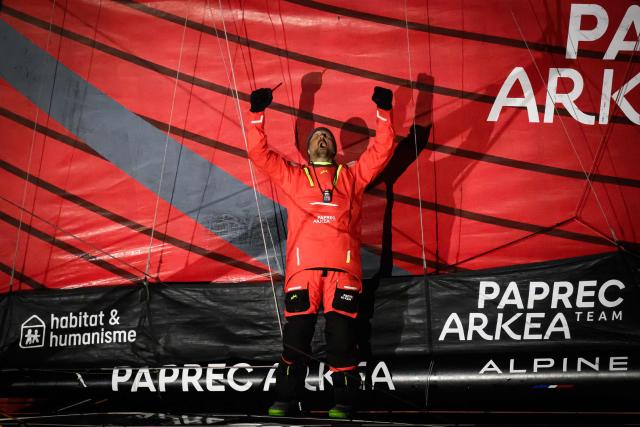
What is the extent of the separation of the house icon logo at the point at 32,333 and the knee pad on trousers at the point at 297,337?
159cm

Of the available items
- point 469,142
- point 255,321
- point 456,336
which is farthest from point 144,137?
point 456,336

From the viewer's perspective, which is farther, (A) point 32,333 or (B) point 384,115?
(A) point 32,333

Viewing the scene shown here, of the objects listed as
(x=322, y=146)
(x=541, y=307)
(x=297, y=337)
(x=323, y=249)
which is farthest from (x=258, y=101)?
(x=541, y=307)

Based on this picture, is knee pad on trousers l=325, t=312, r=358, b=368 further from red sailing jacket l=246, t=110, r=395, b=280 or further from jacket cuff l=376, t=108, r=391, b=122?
jacket cuff l=376, t=108, r=391, b=122

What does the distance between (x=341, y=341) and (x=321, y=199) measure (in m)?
0.74

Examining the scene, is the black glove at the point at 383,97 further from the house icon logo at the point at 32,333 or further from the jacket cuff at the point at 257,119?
the house icon logo at the point at 32,333

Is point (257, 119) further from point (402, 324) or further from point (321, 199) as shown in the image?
point (402, 324)

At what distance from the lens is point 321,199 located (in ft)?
10.7

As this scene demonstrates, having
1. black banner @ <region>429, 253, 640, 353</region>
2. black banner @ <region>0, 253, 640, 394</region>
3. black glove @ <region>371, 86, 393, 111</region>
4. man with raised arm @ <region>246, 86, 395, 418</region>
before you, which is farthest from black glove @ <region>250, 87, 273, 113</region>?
black banner @ <region>429, 253, 640, 353</region>

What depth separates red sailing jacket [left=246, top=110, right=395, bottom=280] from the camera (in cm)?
318

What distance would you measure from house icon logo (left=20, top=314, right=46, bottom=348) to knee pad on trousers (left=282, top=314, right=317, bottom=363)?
62.8 inches

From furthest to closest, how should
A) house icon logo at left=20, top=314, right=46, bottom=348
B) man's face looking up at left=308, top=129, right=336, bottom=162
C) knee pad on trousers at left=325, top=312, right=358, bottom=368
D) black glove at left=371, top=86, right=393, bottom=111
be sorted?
house icon logo at left=20, top=314, right=46, bottom=348 → man's face looking up at left=308, top=129, right=336, bottom=162 → black glove at left=371, top=86, right=393, bottom=111 → knee pad on trousers at left=325, top=312, right=358, bottom=368

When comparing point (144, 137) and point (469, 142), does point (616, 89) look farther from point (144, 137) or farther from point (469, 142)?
point (144, 137)

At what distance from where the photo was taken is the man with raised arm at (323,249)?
123 inches
